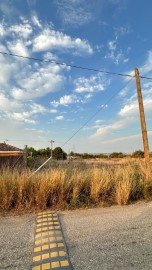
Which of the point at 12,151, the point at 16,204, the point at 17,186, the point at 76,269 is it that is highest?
the point at 12,151

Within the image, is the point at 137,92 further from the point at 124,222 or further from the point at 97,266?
the point at 97,266

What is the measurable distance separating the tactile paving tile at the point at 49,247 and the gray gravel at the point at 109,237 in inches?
5.3

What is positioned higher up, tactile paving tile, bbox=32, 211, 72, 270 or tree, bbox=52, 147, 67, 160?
tree, bbox=52, 147, 67, 160

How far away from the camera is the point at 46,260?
3846 millimetres

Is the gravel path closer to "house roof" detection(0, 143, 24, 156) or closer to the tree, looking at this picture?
the tree

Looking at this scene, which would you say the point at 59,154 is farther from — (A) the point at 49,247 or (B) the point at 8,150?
(A) the point at 49,247

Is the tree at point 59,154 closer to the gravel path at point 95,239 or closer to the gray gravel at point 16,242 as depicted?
the gravel path at point 95,239

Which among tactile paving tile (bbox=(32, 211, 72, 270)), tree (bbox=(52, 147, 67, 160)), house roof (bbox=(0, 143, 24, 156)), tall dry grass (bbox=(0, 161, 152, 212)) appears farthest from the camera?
tree (bbox=(52, 147, 67, 160))

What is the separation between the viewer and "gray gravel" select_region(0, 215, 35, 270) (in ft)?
12.4

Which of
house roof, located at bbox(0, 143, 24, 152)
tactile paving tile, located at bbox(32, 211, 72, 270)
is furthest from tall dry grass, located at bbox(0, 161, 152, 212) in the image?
house roof, located at bbox(0, 143, 24, 152)

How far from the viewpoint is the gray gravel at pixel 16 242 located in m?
3.78

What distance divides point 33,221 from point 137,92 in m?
6.84

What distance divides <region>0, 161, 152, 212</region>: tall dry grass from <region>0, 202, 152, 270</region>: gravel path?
2.21ft

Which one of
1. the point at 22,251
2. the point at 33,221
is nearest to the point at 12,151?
the point at 33,221
